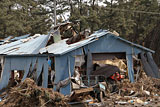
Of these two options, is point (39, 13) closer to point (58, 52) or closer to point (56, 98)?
point (58, 52)

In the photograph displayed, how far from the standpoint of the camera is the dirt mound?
31.6 ft

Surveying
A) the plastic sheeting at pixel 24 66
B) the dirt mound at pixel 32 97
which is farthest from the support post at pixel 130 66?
the dirt mound at pixel 32 97

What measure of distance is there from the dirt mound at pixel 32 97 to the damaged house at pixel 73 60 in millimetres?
3205

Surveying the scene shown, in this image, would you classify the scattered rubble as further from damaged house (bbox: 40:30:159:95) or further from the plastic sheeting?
the plastic sheeting

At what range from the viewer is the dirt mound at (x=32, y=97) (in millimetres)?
9633

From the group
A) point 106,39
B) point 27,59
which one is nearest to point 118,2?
point 106,39

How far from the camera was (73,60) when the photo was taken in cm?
1378

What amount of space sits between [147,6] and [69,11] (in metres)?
13.7

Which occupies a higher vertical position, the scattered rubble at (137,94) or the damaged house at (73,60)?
the damaged house at (73,60)

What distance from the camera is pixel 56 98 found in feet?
33.3

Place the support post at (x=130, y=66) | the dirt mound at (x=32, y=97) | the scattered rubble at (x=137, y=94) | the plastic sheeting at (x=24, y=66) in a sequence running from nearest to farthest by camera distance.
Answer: the dirt mound at (x=32, y=97)
the scattered rubble at (x=137, y=94)
the plastic sheeting at (x=24, y=66)
the support post at (x=130, y=66)

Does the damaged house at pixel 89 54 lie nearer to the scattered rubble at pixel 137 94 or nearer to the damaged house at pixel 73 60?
the damaged house at pixel 73 60

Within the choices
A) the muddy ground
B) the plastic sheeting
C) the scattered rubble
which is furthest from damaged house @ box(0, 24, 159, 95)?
the muddy ground

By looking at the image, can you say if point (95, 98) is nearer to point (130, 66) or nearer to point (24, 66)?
point (130, 66)
